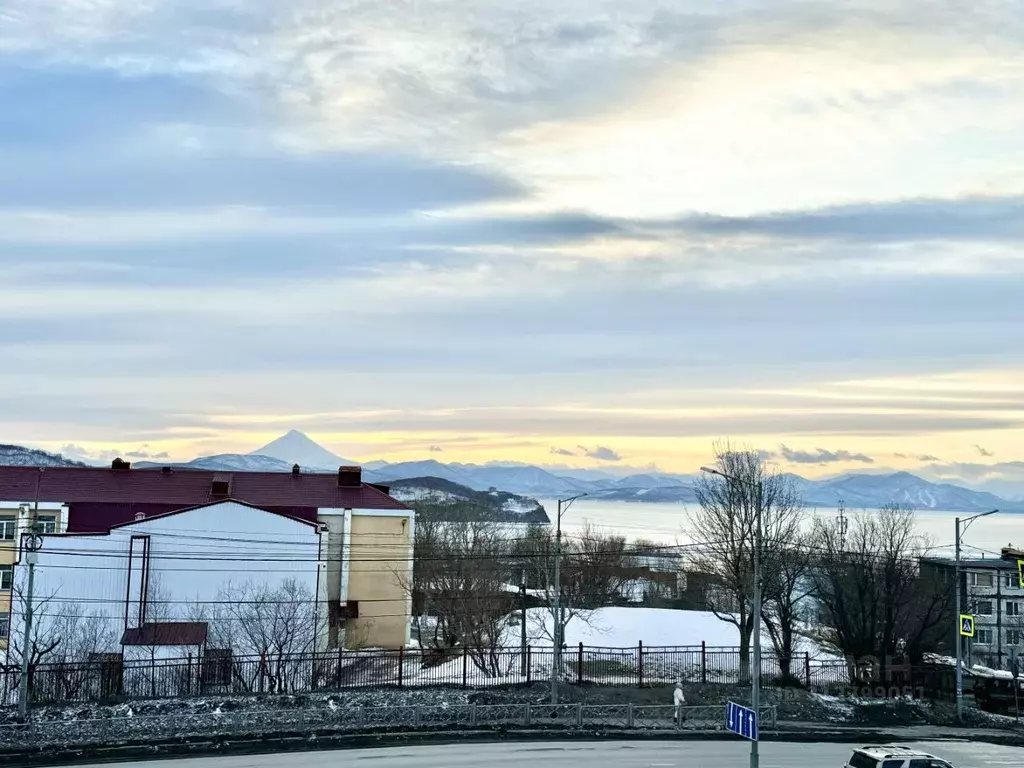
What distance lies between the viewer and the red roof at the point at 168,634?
44.9m

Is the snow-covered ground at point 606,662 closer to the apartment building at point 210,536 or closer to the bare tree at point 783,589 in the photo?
the bare tree at point 783,589

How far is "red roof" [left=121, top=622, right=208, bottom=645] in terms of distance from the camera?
147ft

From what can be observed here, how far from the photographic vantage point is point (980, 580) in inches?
3548

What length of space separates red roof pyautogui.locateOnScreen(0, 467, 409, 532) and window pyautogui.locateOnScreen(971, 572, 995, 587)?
56.4 m

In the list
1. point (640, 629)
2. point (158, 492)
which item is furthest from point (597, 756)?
point (158, 492)

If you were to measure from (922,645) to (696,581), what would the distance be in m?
25.2

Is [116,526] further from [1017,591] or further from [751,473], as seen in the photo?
[1017,591]

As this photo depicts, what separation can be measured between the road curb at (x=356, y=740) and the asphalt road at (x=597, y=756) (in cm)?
72

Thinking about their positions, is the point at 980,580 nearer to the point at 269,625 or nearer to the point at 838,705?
the point at 838,705

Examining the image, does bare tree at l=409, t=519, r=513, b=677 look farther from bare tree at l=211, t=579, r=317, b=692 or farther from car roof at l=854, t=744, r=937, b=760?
car roof at l=854, t=744, r=937, b=760

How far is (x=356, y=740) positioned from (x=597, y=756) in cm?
857

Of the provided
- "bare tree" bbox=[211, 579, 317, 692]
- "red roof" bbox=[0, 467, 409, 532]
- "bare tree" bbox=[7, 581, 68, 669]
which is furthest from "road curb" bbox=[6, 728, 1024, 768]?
"red roof" bbox=[0, 467, 409, 532]

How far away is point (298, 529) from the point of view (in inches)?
2132

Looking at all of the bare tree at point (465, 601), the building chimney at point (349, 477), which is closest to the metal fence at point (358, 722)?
the bare tree at point (465, 601)
